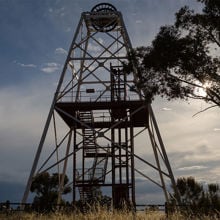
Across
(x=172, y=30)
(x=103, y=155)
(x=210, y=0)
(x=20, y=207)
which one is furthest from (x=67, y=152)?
(x=210, y=0)

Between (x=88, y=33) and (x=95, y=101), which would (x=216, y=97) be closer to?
(x=95, y=101)

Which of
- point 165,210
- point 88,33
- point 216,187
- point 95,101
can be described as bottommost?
point 165,210

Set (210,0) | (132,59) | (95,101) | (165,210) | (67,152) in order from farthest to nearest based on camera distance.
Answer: (67,152)
(95,101)
(132,59)
(210,0)
(165,210)

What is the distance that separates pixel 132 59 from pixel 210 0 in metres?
4.85

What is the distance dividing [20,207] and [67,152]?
6932 mm

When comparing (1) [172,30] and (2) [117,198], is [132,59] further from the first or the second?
(2) [117,198]

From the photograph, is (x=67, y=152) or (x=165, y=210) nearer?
(x=165, y=210)

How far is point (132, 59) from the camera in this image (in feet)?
74.5

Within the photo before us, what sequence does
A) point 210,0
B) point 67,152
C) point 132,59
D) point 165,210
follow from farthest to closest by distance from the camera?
1. point 67,152
2. point 132,59
3. point 210,0
4. point 165,210

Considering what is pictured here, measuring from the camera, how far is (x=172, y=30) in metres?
21.2

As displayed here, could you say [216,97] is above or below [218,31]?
below

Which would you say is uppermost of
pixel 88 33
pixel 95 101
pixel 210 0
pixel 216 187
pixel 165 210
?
pixel 88 33

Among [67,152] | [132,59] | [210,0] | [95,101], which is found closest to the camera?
[210,0]

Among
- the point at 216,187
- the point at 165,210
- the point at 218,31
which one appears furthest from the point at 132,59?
the point at 216,187
